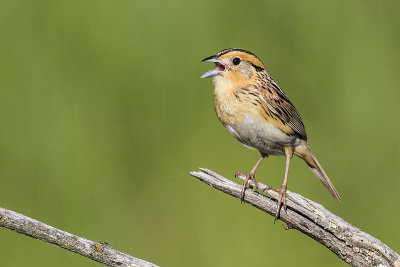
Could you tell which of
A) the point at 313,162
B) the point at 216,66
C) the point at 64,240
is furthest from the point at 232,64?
the point at 64,240

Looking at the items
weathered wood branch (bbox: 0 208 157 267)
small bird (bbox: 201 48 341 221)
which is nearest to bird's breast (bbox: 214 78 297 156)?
small bird (bbox: 201 48 341 221)

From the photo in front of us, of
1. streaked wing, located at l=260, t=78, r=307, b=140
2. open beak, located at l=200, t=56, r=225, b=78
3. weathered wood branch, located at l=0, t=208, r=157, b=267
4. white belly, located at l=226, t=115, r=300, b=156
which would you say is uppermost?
open beak, located at l=200, t=56, r=225, b=78

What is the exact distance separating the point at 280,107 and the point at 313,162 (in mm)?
553

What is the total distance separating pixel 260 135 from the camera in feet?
11.1

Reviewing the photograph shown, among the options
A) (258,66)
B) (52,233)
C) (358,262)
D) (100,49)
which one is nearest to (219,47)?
(100,49)

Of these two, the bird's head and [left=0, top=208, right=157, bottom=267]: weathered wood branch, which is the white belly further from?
[left=0, top=208, right=157, bottom=267]: weathered wood branch

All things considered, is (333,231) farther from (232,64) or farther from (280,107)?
(232,64)

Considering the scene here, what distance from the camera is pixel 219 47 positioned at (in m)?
4.79

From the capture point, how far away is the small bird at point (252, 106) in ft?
10.9

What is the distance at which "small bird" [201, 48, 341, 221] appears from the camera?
332 centimetres

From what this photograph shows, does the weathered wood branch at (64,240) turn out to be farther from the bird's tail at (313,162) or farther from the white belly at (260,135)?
the bird's tail at (313,162)

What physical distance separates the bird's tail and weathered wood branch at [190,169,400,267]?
→ 749mm

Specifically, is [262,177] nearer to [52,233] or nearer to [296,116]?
A: [296,116]

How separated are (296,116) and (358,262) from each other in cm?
96
